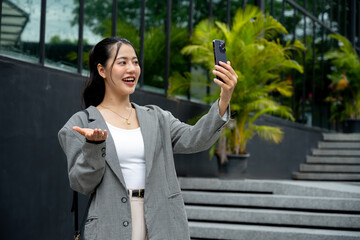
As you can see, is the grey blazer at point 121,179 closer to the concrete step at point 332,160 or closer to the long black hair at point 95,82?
the long black hair at point 95,82

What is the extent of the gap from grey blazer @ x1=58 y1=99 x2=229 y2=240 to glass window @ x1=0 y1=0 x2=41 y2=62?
11.1 ft

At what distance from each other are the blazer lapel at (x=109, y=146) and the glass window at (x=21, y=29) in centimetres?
332

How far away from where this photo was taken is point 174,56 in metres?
8.78

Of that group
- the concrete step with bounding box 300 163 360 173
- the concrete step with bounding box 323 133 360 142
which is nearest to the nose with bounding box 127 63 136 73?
the concrete step with bounding box 300 163 360 173

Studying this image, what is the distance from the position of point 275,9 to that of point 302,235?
7.21 metres

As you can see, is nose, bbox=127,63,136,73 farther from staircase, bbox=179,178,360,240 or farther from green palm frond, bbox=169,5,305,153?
green palm frond, bbox=169,5,305,153

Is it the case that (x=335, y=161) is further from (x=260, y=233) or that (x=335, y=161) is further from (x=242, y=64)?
(x=260, y=233)

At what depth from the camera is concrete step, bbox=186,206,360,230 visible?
6.34 m

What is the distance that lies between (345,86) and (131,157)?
12999 millimetres

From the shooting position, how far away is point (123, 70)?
2.30 m

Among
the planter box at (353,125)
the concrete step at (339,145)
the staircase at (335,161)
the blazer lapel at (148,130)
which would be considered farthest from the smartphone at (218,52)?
the planter box at (353,125)

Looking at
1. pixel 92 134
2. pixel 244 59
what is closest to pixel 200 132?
pixel 92 134

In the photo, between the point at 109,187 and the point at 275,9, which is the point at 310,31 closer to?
the point at 275,9

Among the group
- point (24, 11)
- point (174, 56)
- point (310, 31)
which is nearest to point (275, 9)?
point (310, 31)
